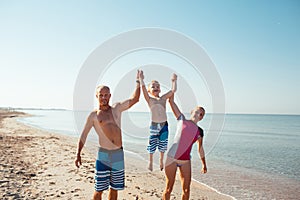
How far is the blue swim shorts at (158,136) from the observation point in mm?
6117

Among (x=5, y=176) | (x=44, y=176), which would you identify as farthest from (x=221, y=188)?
(x=5, y=176)

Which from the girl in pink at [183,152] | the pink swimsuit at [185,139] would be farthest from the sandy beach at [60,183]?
the pink swimsuit at [185,139]

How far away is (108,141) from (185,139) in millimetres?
1794

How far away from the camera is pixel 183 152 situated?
5328 mm

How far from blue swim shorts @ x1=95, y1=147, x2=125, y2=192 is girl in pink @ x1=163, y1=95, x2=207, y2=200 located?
1.16m

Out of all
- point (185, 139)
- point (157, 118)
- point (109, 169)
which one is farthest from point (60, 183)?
point (185, 139)

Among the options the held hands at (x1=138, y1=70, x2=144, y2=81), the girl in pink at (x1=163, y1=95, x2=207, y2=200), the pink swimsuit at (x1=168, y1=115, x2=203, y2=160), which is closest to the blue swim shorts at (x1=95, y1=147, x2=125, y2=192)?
the girl in pink at (x1=163, y1=95, x2=207, y2=200)

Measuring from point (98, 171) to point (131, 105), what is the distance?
59.8 inches

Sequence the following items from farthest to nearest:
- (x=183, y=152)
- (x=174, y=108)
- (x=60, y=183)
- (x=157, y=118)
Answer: (x=60, y=183), (x=157, y=118), (x=174, y=108), (x=183, y=152)

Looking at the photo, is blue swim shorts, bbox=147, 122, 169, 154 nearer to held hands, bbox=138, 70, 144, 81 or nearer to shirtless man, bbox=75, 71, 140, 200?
shirtless man, bbox=75, 71, 140, 200

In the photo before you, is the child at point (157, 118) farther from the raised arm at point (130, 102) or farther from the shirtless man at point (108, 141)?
the shirtless man at point (108, 141)

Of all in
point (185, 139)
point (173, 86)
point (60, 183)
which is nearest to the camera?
point (185, 139)

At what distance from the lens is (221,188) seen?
1037 centimetres

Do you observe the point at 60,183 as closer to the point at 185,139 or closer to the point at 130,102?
the point at 130,102
